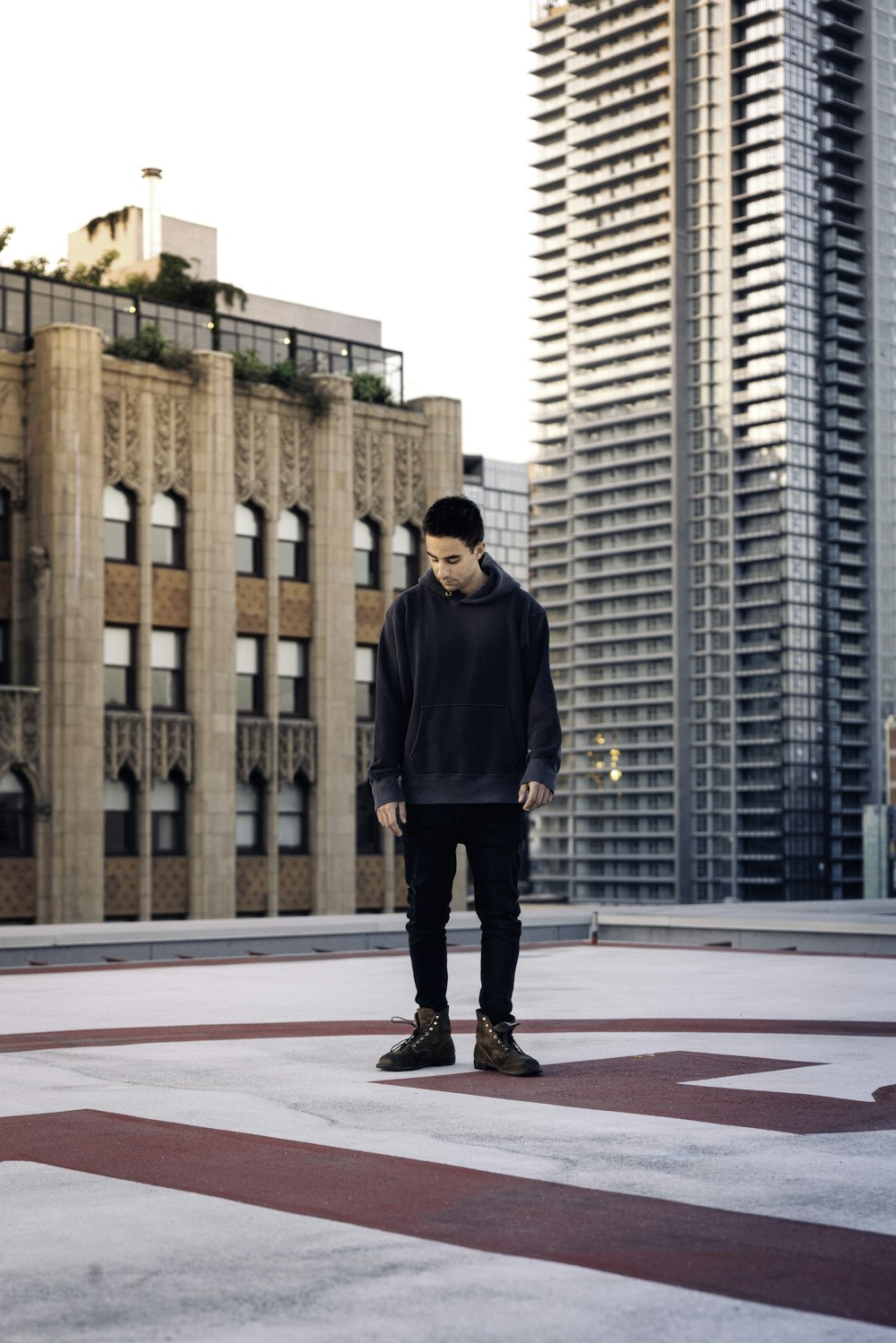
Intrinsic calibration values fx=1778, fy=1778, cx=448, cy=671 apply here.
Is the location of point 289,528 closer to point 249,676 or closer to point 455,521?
point 249,676

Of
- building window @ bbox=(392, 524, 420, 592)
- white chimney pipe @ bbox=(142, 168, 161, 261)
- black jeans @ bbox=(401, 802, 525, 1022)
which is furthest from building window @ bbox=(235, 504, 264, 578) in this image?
black jeans @ bbox=(401, 802, 525, 1022)

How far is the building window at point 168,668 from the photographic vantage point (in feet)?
125

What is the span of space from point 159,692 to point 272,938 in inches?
824

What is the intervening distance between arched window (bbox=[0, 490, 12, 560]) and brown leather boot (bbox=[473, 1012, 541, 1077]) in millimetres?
31108

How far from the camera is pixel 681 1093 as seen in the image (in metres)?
5.79

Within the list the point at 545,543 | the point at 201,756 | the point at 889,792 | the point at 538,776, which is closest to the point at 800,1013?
the point at 538,776

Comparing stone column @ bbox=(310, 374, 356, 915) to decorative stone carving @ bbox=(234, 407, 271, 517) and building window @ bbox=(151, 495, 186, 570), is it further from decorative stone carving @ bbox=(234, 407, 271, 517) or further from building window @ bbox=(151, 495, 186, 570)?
building window @ bbox=(151, 495, 186, 570)

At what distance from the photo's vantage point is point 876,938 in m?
16.2

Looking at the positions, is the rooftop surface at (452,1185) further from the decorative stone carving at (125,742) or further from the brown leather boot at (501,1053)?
the decorative stone carving at (125,742)

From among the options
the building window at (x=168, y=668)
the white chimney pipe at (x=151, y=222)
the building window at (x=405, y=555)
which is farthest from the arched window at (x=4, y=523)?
the white chimney pipe at (x=151, y=222)

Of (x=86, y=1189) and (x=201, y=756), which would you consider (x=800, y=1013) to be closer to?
(x=86, y=1189)

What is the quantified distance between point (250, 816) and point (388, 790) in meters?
33.2

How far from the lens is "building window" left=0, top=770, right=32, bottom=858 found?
3538cm

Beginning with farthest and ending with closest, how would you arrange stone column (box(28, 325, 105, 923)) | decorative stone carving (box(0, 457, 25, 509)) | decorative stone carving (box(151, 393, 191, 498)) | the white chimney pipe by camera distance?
the white chimney pipe
decorative stone carving (box(151, 393, 191, 498))
decorative stone carving (box(0, 457, 25, 509))
stone column (box(28, 325, 105, 923))
